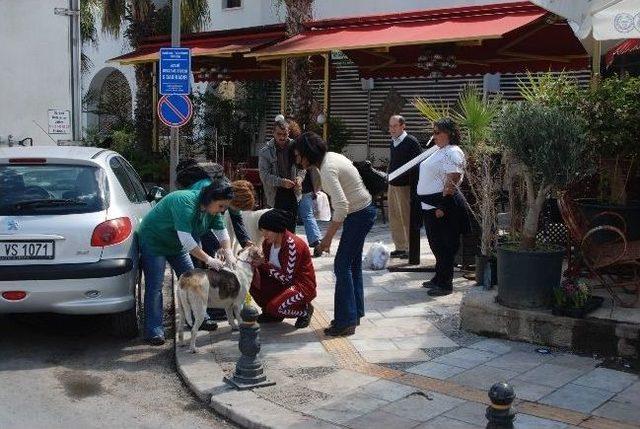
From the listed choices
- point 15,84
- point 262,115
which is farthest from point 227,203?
point 262,115

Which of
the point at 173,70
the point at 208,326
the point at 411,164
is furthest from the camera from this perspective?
the point at 173,70

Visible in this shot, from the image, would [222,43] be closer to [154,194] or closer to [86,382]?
[154,194]

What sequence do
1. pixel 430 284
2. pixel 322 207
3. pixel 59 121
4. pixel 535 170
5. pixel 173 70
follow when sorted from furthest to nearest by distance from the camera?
1. pixel 59 121
2. pixel 173 70
3. pixel 322 207
4. pixel 430 284
5. pixel 535 170

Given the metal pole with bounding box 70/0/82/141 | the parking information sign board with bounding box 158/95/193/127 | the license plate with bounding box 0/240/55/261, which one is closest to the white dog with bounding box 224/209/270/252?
the license plate with bounding box 0/240/55/261

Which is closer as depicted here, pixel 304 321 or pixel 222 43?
pixel 304 321

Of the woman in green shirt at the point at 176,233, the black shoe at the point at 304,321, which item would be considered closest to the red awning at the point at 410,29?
the black shoe at the point at 304,321

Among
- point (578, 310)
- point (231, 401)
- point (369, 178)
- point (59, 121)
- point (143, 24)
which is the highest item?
point (143, 24)

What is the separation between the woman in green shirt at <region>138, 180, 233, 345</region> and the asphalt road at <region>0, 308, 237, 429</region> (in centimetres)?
42

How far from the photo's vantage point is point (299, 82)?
15453mm

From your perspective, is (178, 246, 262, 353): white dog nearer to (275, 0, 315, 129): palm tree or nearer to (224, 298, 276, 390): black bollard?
(224, 298, 276, 390): black bollard

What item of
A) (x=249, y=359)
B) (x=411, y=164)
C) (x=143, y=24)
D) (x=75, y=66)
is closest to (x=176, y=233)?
(x=249, y=359)

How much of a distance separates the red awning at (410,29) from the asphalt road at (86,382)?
726cm

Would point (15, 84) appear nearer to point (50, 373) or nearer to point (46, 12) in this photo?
point (46, 12)

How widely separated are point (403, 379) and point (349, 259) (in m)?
1.25
